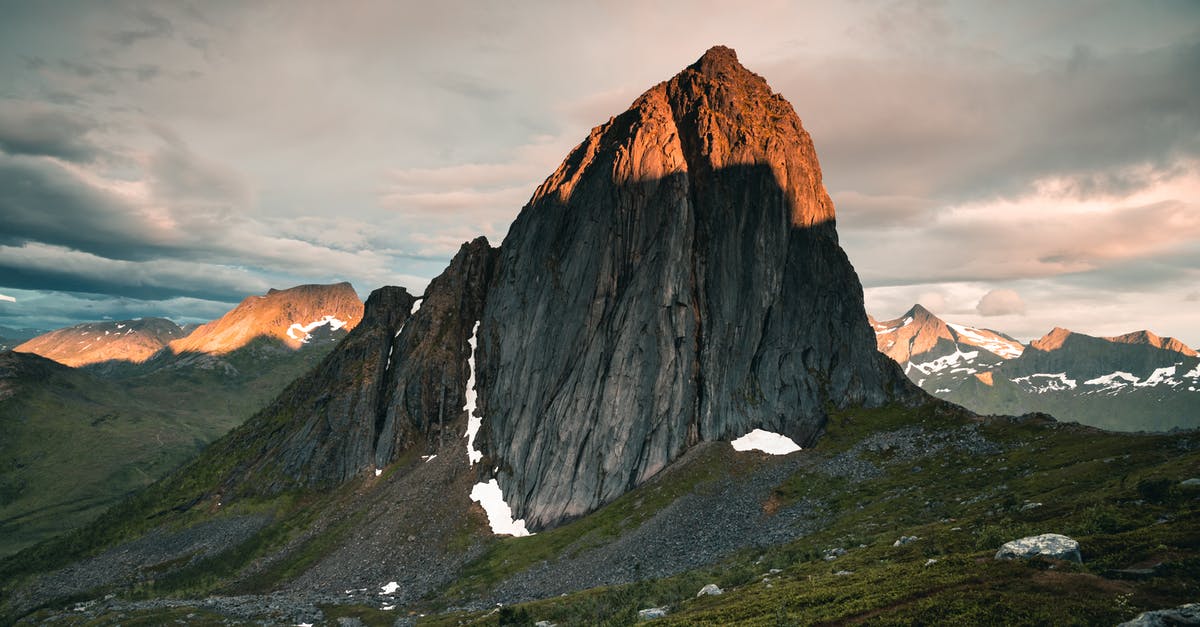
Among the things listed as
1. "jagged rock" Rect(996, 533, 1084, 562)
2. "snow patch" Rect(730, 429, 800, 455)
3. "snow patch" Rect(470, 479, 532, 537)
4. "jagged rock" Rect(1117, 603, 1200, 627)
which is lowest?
"snow patch" Rect(470, 479, 532, 537)

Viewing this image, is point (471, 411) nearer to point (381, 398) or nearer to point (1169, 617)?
point (381, 398)

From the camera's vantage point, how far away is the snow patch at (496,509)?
108 metres

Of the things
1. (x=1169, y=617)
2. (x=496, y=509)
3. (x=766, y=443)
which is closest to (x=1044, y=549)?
(x=1169, y=617)

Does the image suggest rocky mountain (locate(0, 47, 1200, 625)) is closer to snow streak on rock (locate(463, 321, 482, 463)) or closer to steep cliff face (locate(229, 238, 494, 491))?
snow streak on rock (locate(463, 321, 482, 463))

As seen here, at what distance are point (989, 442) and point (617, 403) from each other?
61.2m

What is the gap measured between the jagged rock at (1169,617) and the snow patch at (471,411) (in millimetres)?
116385

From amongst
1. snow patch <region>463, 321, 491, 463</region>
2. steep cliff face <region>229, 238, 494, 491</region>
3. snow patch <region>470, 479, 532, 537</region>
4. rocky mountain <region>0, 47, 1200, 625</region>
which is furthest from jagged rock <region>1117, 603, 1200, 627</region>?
steep cliff face <region>229, 238, 494, 491</region>

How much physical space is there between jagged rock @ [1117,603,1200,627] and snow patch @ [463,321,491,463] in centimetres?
11639

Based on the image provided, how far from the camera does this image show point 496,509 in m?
113

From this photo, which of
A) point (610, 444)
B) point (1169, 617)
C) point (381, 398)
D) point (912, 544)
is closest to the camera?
point (1169, 617)

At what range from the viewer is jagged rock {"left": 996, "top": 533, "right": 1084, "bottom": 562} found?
27000 mm

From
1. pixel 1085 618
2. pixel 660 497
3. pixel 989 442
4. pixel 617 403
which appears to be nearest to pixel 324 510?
pixel 617 403

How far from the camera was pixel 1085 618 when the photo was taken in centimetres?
2089

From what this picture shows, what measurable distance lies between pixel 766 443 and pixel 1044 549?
3114 inches
